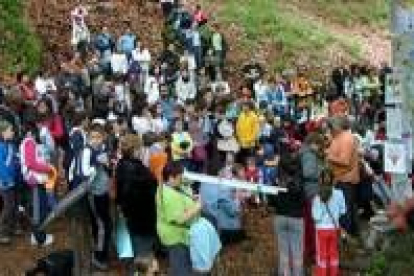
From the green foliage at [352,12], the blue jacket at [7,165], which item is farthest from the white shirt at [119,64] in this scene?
the green foliage at [352,12]

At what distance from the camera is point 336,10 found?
3161 centimetres

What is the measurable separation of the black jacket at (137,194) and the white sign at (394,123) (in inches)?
110

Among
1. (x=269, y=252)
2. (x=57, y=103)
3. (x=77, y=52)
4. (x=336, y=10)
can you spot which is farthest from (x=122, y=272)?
(x=336, y=10)

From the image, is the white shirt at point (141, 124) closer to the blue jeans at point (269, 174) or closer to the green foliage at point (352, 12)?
the blue jeans at point (269, 174)

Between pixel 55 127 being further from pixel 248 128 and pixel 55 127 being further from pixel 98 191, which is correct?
pixel 248 128

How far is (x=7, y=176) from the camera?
1462 centimetres

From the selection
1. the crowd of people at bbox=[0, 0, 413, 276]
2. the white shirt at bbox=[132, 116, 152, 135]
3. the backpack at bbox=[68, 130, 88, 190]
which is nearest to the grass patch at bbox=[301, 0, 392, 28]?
the crowd of people at bbox=[0, 0, 413, 276]

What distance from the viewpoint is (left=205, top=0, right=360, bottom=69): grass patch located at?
2717 cm

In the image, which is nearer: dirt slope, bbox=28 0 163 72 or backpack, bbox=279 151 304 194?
backpack, bbox=279 151 304 194

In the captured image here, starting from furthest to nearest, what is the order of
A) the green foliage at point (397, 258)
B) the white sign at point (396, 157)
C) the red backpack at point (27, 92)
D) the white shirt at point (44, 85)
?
1. the white shirt at point (44, 85)
2. the red backpack at point (27, 92)
3. the white sign at point (396, 157)
4. the green foliage at point (397, 258)

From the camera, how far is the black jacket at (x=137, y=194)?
43.4 ft

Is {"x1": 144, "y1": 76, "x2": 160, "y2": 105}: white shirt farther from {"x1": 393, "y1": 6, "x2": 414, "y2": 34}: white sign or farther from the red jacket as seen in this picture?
{"x1": 393, "y1": 6, "x2": 414, "y2": 34}: white sign

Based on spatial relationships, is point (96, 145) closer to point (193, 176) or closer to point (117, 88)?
point (193, 176)

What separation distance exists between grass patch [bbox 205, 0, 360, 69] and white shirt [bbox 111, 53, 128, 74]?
18.4 feet
